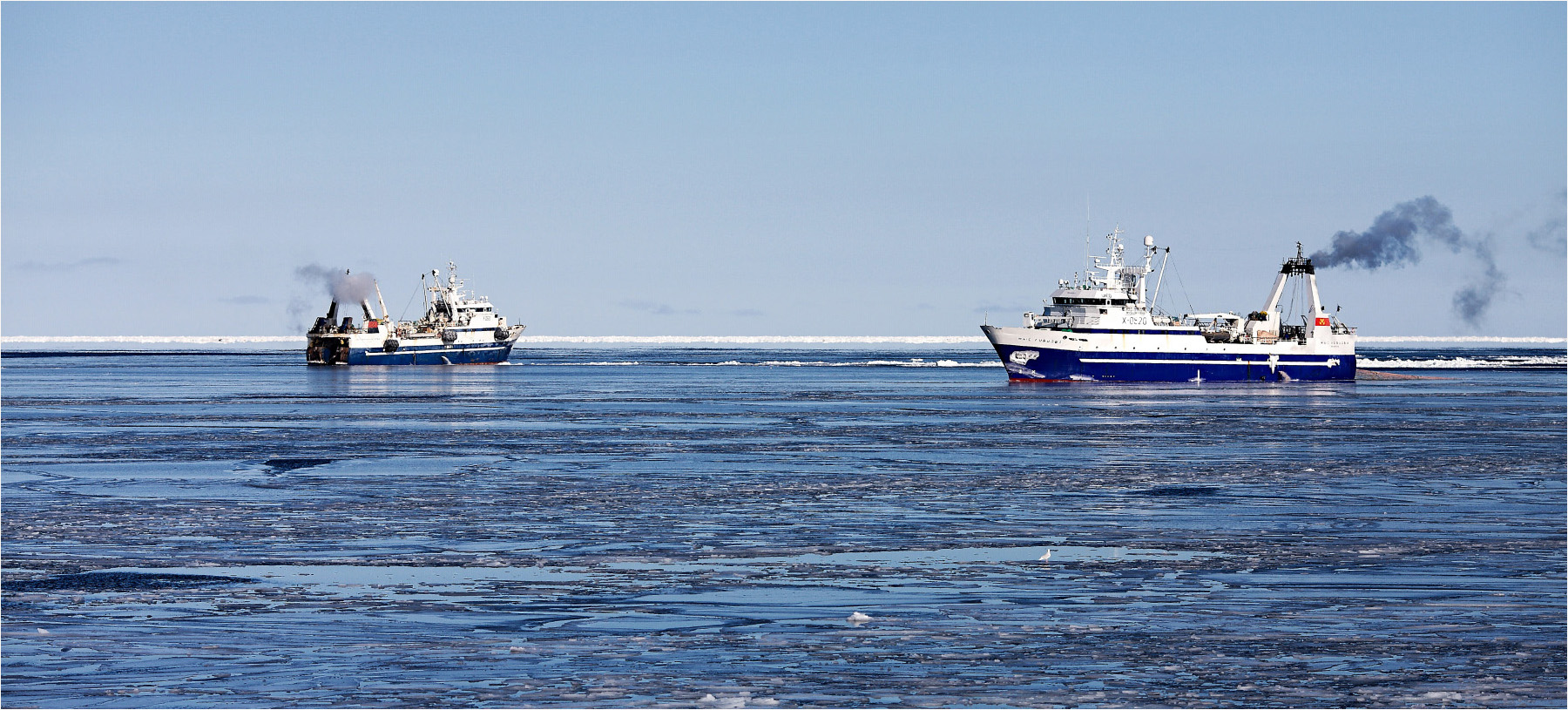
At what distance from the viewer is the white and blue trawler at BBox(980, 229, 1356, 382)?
9650cm

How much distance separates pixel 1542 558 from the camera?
20.4 metres

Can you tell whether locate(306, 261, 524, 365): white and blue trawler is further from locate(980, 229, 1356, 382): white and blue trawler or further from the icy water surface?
the icy water surface

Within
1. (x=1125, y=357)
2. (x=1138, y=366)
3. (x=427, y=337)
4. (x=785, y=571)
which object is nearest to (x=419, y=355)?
(x=427, y=337)

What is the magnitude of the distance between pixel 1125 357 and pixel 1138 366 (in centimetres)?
119

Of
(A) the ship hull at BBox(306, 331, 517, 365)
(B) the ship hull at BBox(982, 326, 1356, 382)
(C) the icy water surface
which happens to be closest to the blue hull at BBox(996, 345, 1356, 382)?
(B) the ship hull at BBox(982, 326, 1356, 382)

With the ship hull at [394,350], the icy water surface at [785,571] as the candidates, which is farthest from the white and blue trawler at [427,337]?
the icy water surface at [785,571]

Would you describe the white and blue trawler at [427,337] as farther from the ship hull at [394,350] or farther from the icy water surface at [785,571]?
the icy water surface at [785,571]

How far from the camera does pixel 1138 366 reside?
97.4m

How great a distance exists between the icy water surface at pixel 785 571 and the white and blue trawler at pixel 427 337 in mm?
97068

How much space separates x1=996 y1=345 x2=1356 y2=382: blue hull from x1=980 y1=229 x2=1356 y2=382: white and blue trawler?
2.2 inches

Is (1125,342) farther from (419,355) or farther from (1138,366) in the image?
(419,355)

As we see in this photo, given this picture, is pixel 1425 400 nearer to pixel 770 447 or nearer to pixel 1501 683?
pixel 770 447

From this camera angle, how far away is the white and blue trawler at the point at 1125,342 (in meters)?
96.5

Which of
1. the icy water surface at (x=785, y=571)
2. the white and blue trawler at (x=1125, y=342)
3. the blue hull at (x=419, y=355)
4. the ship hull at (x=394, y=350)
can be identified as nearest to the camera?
the icy water surface at (x=785, y=571)
